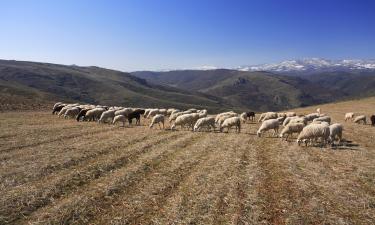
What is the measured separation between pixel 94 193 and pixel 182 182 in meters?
3.84

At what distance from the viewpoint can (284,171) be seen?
18.0m

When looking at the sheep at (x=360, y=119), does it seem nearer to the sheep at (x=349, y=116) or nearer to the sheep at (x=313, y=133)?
the sheep at (x=349, y=116)

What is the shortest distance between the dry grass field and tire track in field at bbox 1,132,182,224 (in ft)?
0.12

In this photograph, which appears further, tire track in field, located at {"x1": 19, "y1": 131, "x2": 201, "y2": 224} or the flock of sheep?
the flock of sheep

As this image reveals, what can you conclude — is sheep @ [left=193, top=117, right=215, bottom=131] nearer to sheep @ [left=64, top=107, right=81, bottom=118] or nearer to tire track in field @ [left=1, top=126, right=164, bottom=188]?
tire track in field @ [left=1, top=126, right=164, bottom=188]

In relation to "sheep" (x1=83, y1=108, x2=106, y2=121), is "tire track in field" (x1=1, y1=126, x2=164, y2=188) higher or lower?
lower

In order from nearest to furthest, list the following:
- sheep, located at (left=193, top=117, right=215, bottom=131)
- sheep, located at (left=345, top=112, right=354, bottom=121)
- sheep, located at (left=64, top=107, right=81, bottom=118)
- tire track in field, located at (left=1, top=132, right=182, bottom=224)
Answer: tire track in field, located at (left=1, top=132, right=182, bottom=224)
sheep, located at (left=193, top=117, right=215, bottom=131)
sheep, located at (left=64, top=107, right=81, bottom=118)
sheep, located at (left=345, top=112, right=354, bottom=121)

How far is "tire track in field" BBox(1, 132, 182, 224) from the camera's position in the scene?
13.1 meters

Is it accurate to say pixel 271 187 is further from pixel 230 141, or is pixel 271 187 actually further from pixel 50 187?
pixel 230 141

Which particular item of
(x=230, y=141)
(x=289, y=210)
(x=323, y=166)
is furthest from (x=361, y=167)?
(x=230, y=141)

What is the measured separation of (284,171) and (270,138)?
35.2ft

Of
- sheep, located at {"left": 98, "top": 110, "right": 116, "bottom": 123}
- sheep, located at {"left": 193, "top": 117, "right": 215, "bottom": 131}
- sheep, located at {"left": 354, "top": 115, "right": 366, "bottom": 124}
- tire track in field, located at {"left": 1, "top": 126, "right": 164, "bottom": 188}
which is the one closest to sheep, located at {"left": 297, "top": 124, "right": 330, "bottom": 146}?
sheep, located at {"left": 193, "top": 117, "right": 215, "bottom": 131}

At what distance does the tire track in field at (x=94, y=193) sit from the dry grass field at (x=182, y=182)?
0.03 meters

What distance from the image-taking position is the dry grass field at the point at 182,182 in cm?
1256
